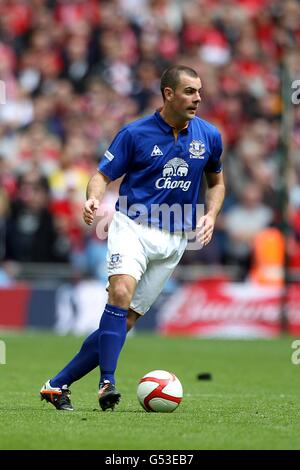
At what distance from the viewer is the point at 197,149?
9406 mm

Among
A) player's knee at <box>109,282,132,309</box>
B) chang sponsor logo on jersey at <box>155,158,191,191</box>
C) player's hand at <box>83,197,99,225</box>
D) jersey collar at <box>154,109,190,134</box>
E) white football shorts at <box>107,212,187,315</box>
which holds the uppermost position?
jersey collar at <box>154,109,190,134</box>

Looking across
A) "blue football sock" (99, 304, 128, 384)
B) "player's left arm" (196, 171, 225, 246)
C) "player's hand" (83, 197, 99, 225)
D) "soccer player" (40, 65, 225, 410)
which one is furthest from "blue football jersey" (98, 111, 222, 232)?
"blue football sock" (99, 304, 128, 384)

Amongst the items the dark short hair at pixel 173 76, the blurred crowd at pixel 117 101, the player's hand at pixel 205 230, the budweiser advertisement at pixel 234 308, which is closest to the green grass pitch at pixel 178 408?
the player's hand at pixel 205 230

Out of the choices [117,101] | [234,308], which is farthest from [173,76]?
[117,101]

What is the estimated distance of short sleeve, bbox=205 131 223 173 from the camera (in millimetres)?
9578

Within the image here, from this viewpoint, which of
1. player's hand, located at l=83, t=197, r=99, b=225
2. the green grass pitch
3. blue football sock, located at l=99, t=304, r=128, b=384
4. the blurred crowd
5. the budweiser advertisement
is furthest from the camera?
the blurred crowd

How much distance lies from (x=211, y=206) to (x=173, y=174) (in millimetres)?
456

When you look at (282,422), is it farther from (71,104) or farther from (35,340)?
(71,104)

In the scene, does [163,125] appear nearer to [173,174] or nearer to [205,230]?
[173,174]

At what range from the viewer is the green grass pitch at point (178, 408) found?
731 cm

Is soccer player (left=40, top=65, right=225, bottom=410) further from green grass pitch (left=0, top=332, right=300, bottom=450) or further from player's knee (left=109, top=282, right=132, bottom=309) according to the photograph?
green grass pitch (left=0, top=332, right=300, bottom=450)

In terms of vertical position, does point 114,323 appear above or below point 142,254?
below

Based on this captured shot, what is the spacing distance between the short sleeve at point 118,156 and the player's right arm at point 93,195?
0.06m

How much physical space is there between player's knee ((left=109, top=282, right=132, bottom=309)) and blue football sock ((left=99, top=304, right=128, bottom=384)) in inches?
1.5
